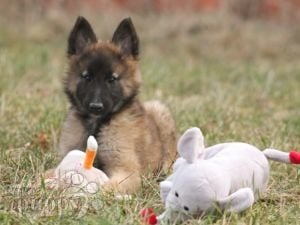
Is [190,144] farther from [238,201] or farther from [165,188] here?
[238,201]

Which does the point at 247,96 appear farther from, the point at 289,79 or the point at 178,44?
the point at 178,44

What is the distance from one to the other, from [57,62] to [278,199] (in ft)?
22.1

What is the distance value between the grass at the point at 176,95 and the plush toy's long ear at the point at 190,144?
0.32 metres

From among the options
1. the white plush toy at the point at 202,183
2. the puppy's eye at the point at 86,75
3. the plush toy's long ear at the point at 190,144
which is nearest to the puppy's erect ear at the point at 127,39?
the puppy's eye at the point at 86,75

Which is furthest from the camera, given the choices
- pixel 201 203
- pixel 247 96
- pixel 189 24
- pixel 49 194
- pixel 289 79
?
pixel 189 24

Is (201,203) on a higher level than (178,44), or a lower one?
higher

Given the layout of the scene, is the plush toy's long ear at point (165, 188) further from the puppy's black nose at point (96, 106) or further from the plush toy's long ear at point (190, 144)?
the puppy's black nose at point (96, 106)

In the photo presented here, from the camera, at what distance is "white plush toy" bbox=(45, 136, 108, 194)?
15.9ft

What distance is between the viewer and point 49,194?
464 centimetres

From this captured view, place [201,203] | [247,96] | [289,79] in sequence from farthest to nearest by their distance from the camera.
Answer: [289,79] → [247,96] → [201,203]

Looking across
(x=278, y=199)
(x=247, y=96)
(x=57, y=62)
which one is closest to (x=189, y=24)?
(x=57, y=62)

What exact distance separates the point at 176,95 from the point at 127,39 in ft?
12.1

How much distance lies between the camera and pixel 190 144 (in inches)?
172

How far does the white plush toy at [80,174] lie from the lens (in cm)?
484
